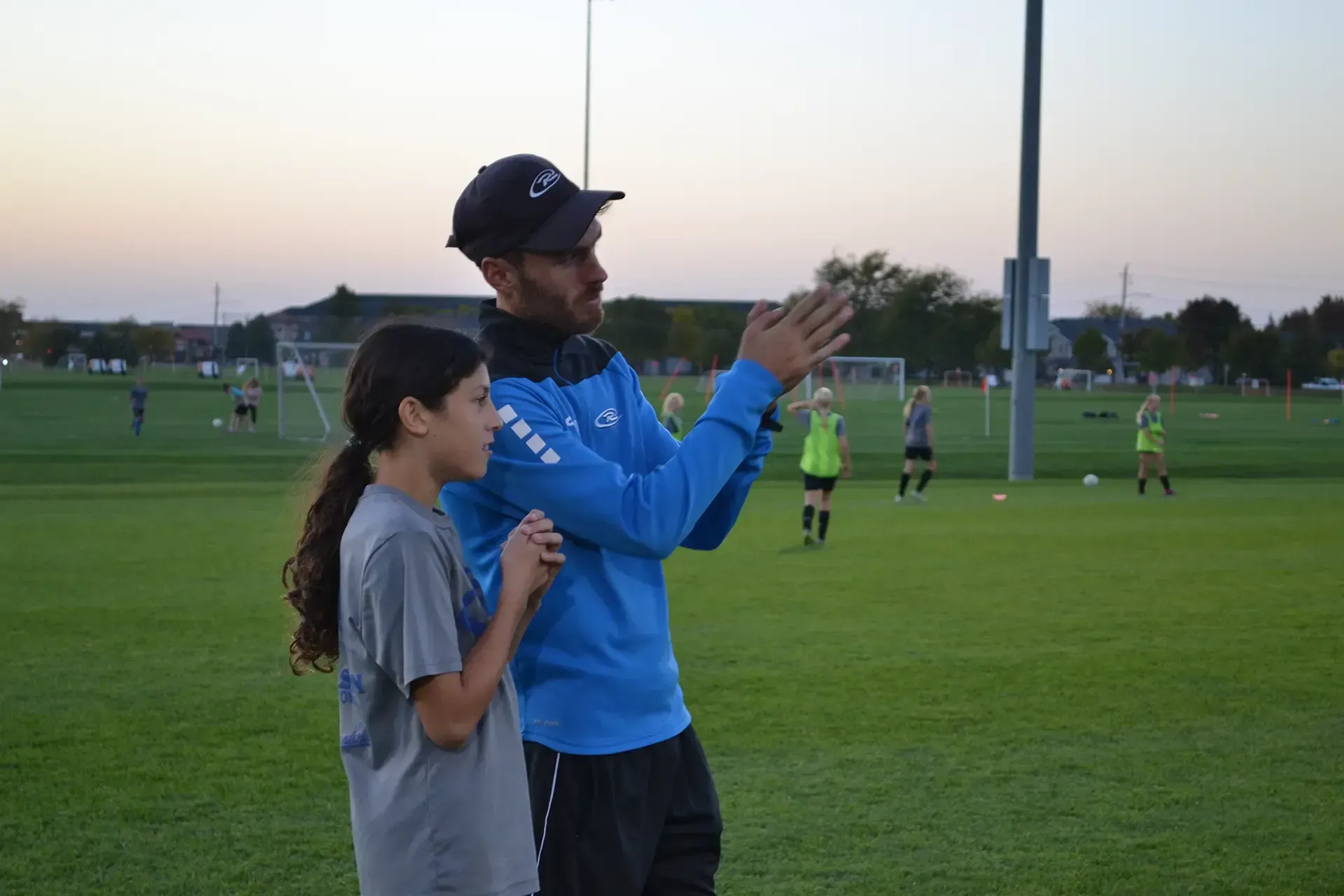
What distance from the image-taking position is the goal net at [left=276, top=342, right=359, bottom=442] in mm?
36438

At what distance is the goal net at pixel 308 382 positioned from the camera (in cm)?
3644

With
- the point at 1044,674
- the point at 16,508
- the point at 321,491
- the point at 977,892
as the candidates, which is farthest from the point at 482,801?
the point at 16,508

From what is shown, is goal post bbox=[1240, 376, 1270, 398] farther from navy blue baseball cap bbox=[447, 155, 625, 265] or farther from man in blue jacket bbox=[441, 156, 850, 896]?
navy blue baseball cap bbox=[447, 155, 625, 265]

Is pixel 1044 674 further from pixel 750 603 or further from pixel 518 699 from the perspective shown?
pixel 518 699

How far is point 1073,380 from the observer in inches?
2901

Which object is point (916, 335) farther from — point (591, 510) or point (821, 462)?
point (591, 510)

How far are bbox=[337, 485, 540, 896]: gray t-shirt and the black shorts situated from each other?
43.5 feet

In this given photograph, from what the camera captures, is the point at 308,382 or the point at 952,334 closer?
the point at 308,382

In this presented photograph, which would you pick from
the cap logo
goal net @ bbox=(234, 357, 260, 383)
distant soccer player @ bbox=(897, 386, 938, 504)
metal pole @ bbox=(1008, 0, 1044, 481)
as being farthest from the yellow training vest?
goal net @ bbox=(234, 357, 260, 383)

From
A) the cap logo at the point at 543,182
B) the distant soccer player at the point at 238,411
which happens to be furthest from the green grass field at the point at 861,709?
the distant soccer player at the point at 238,411

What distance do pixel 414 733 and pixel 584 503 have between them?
49 cm

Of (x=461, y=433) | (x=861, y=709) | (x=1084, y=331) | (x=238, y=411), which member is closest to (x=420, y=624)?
(x=461, y=433)

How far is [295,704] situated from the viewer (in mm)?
7711

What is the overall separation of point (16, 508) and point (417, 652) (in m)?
19.1
